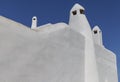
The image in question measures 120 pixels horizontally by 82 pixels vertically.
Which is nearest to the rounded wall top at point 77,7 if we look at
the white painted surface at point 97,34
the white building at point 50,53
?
the white building at point 50,53

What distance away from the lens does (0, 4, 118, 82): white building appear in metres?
7.17

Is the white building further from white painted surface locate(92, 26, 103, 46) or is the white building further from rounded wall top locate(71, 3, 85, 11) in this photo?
white painted surface locate(92, 26, 103, 46)

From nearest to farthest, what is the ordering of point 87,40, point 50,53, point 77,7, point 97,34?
point 50,53, point 87,40, point 77,7, point 97,34

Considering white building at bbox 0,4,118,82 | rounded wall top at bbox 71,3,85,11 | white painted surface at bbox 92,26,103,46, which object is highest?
rounded wall top at bbox 71,3,85,11

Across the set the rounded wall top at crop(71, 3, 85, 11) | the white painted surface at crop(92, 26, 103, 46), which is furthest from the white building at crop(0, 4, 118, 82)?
the white painted surface at crop(92, 26, 103, 46)

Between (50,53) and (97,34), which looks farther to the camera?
(97,34)

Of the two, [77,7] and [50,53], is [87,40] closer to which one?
[77,7]

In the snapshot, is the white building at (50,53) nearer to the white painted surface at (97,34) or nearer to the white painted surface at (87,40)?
the white painted surface at (87,40)

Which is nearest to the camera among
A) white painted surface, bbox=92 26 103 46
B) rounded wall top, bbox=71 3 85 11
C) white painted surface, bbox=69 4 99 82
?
white painted surface, bbox=69 4 99 82

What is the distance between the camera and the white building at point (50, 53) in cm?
717

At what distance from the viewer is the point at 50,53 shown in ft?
29.4

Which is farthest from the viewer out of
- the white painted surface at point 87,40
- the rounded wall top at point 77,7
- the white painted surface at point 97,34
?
the white painted surface at point 97,34

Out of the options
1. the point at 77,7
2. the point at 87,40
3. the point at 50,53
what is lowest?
the point at 50,53

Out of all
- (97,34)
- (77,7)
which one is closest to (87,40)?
(77,7)
